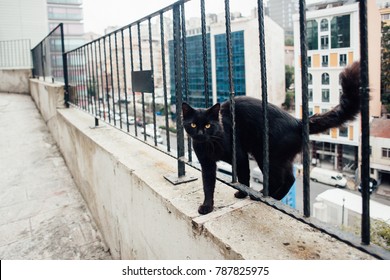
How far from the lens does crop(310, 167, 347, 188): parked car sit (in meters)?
4.63

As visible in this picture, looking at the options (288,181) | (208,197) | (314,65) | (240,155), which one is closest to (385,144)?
(288,181)

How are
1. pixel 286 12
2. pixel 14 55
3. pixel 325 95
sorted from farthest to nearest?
1. pixel 14 55
2. pixel 286 12
3. pixel 325 95

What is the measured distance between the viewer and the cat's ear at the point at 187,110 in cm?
165

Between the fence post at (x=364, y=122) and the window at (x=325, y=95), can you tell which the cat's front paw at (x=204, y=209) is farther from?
the window at (x=325, y=95)

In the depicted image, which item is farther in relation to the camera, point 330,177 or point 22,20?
point 22,20

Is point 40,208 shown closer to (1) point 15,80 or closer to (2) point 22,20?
(1) point 15,80

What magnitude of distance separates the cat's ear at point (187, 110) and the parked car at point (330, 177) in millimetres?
3577

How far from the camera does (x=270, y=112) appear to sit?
5.28ft

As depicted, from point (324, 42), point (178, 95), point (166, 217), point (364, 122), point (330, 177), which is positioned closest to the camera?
point (364, 122)

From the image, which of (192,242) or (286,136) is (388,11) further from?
(192,242)

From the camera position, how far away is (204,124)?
1574mm

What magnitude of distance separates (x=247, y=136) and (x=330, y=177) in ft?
11.3

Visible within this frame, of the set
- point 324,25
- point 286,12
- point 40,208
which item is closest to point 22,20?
point 286,12
